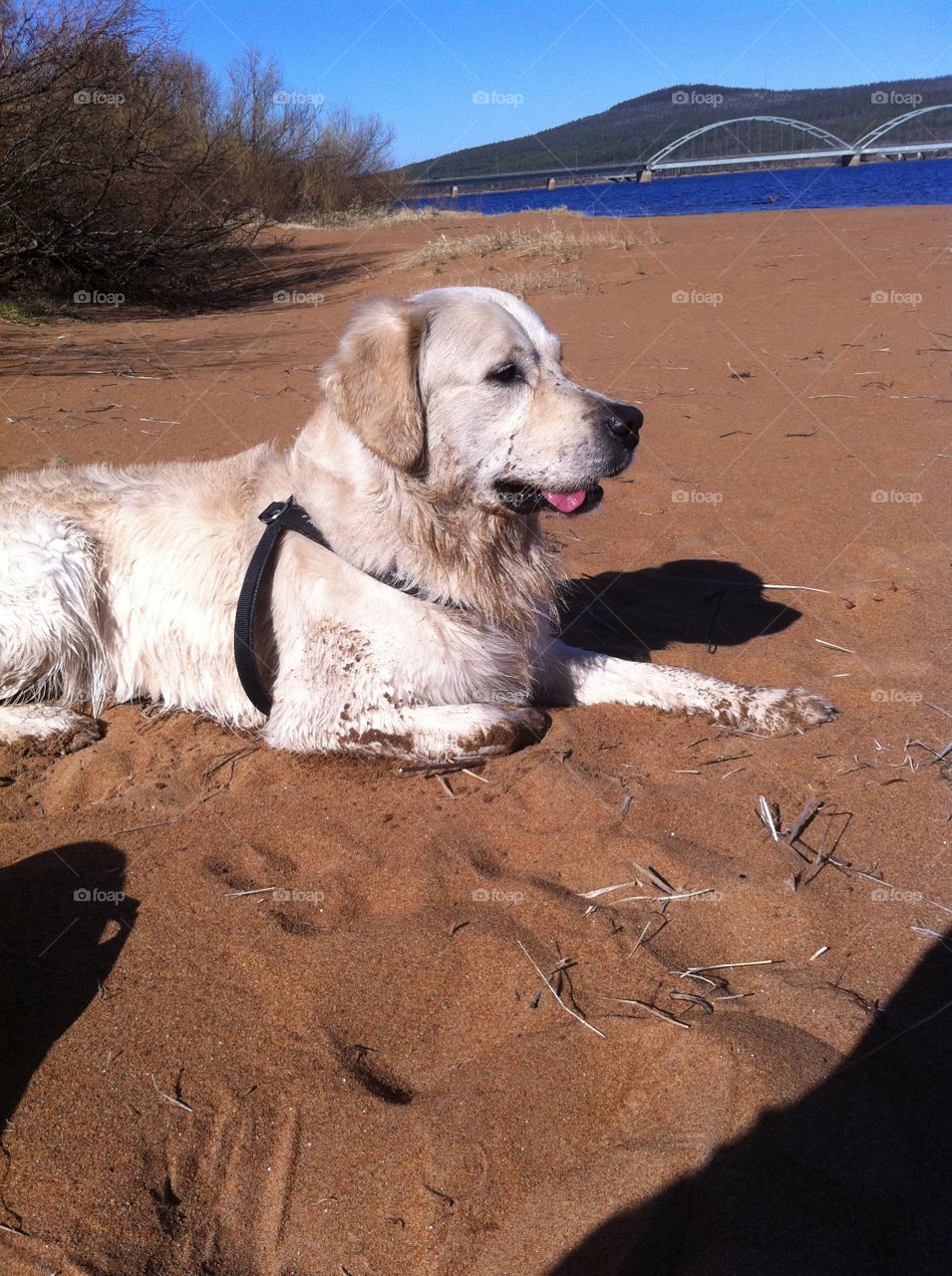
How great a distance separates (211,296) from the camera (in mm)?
16484

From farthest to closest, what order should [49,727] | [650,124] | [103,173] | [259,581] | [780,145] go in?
1. [650,124]
2. [780,145]
3. [103,173]
4. [49,727]
5. [259,581]

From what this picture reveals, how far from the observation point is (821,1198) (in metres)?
1.84

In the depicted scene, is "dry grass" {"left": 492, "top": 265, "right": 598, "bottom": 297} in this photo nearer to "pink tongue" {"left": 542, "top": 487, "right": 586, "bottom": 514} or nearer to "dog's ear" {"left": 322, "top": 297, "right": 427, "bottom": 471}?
"dog's ear" {"left": 322, "top": 297, "right": 427, "bottom": 471}

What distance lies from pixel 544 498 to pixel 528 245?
15565mm

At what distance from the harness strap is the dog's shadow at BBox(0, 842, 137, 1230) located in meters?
0.89

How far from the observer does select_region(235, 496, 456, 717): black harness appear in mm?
3789

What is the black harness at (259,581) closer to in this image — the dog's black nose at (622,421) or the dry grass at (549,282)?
the dog's black nose at (622,421)

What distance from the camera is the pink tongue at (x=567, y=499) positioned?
355 cm

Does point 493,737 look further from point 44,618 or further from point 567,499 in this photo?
point 44,618

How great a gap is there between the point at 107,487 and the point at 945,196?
111 ft

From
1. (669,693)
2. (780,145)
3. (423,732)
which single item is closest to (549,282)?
(669,693)

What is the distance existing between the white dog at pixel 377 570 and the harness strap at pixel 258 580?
0.06 m

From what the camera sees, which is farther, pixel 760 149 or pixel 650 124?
pixel 650 124

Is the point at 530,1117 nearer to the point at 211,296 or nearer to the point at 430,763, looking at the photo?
the point at 430,763
